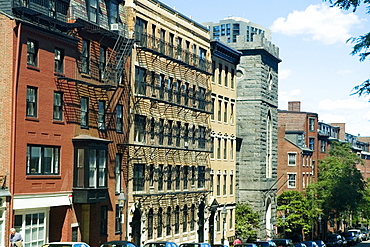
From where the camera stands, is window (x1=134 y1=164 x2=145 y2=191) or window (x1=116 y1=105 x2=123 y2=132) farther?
window (x1=134 y1=164 x2=145 y2=191)

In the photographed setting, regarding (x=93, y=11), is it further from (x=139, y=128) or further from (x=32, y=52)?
(x=139, y=128)

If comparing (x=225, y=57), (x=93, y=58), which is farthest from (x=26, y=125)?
(x=225, y=57)

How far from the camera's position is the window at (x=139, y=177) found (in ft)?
154

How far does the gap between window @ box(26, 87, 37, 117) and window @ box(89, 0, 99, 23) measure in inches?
305

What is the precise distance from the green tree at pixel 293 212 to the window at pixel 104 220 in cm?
3910

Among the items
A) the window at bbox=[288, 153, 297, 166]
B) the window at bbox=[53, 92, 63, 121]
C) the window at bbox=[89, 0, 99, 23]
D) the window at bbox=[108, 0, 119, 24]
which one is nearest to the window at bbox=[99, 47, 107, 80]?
the window at bbox=[89, 0, 99, 23]

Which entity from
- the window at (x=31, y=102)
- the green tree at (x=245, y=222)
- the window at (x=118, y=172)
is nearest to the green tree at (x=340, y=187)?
the green tree at (x=245, y=222)

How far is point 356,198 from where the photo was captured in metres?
83.9

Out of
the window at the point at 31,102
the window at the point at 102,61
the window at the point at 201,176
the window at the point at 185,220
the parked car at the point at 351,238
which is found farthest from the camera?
the parked car at the point at 351,238

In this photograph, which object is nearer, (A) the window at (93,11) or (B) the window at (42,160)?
(B) the window at (42,160)

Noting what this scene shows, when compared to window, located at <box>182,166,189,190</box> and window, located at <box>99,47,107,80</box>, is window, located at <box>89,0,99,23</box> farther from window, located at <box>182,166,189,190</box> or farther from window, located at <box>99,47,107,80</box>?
window, located at <box>182,166,189,190</box>

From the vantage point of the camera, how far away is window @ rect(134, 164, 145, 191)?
46.9 metres

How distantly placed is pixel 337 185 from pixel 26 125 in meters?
57.6

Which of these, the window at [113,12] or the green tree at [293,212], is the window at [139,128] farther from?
the green tree at [293,212]
